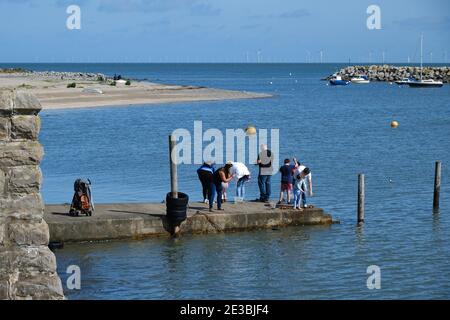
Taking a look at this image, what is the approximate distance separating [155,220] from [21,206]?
1178 centimetres

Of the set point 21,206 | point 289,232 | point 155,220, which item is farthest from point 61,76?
point 21,206

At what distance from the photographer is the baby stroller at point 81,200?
21844mm

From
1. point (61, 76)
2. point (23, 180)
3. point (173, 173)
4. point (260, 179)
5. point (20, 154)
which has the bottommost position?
point (260, 179)

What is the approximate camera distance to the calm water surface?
742 inches

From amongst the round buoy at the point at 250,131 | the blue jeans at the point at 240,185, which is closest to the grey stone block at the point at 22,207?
the blue jeans at the point at 240,185

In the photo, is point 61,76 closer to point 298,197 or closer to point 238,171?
point 238,171

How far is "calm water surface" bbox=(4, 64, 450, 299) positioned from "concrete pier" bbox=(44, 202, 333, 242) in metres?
0.29

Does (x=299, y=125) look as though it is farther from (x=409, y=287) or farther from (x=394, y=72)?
(x=394, y=72)

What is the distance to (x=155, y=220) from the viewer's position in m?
22.7

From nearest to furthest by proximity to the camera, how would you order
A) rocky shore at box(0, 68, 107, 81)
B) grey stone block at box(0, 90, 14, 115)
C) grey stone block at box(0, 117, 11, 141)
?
1. grey stone block at box(0, 90, 14, 115)
2. grey stone block at box(0, 117, 11, 141)
3. rocky shore at box(0, 68, 107, 81)

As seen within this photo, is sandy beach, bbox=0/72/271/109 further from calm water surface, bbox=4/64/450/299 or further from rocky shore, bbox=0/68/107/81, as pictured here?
rocky shore, bbox=0/68/107/81

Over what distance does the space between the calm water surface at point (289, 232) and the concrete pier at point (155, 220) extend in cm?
29

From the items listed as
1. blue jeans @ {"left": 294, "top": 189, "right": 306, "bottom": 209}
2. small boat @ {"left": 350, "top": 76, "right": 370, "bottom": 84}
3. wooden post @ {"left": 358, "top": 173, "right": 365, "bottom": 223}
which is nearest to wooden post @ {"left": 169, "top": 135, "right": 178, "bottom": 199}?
blue jeans @ {"left": 294, "top": 189, "right": 306, "bottom": 209}

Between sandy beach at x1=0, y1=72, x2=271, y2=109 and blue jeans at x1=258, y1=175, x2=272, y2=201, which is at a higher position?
sandy beach at x1=0, y1=72, x2=271, y2=109
